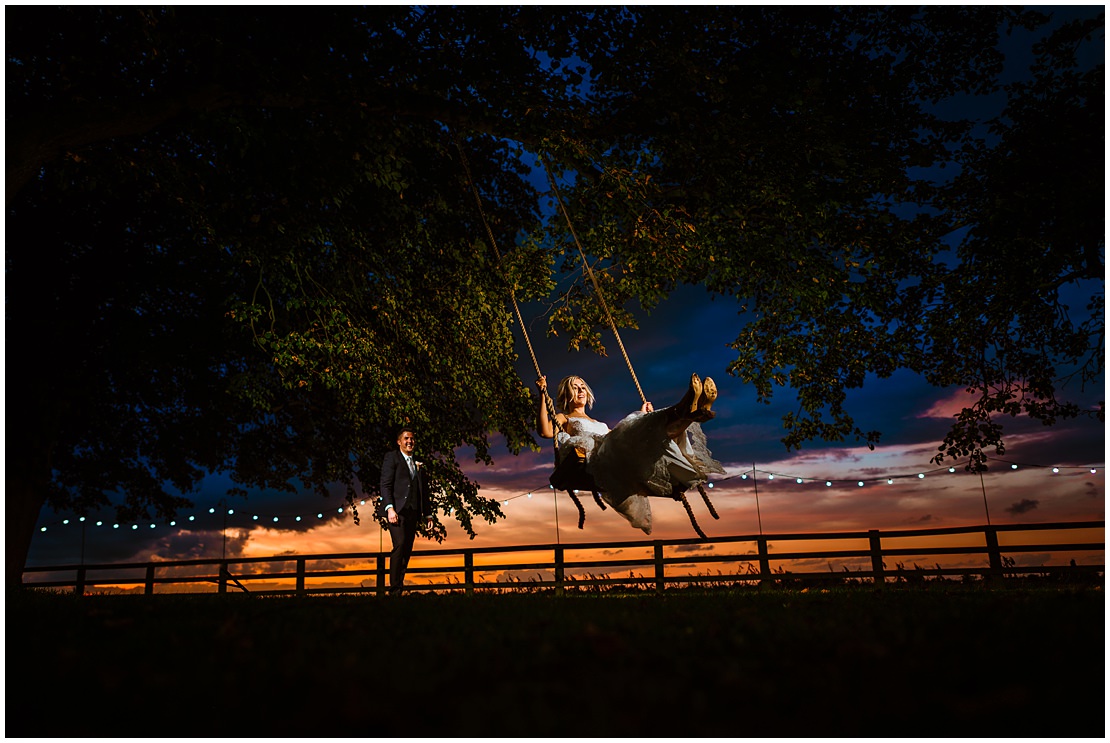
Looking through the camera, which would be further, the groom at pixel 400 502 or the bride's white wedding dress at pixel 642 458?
the groom at pixel 400 502

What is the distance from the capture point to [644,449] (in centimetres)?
636

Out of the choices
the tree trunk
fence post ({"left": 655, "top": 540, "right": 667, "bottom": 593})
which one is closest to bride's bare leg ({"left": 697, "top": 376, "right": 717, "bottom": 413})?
fence post ({"left": 655, "top": 540, "right": 667, "bottom": 593})

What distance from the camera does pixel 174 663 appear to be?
3154 millimetres

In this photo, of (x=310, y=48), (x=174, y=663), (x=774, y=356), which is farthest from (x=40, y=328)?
(x=774, y=356)

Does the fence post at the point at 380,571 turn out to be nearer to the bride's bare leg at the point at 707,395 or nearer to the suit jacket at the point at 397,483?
the suit jacket at the point at 397,483

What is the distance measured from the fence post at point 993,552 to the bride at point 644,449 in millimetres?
6316

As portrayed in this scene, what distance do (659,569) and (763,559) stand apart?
174 centimetres

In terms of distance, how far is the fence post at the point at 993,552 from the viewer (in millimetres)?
10492

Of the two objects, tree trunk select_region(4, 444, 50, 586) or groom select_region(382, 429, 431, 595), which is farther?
tree trunk select_region(4, 444, 50, 586)

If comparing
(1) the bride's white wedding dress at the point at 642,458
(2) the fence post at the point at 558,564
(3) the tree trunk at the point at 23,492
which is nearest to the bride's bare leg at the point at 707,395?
(1) the bride's white wedding dress at the point at 642,458

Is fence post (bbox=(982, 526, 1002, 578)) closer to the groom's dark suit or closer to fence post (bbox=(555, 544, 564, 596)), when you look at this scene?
fence post (bbox=(555, 544, 564, 596))

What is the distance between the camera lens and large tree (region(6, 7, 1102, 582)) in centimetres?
741

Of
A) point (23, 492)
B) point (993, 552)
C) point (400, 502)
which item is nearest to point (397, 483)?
point (400, 502)

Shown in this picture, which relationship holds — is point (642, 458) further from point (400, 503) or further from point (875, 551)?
point (875, 551)
